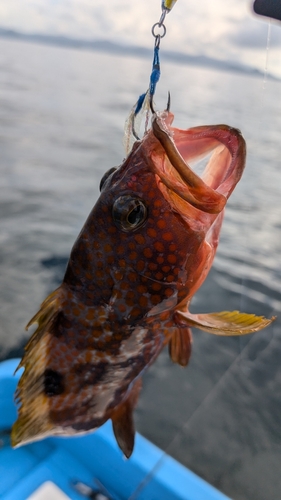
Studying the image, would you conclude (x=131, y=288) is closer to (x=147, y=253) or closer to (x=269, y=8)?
(x=147, y=253)

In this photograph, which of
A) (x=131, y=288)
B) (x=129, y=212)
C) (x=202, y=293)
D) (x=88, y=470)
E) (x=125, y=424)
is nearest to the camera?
(x=129, y=212)

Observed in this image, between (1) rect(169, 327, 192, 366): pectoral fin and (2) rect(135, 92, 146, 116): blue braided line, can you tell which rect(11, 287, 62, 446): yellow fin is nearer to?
(1) rect(169, 327, 192, 366): pectoral fin

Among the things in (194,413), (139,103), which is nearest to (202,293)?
(194,413)

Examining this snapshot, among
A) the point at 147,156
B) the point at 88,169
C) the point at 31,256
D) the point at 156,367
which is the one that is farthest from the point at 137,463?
the point at 88,169

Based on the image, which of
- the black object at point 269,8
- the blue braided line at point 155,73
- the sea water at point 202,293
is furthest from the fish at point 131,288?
the sea water at point 202,293

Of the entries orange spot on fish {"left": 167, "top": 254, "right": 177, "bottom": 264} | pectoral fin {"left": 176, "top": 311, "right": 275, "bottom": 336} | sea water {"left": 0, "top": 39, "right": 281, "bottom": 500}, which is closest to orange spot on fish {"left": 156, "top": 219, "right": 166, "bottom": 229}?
orange spot on fish {"left": 167, "top": 254, "right": 177, "bottom": 264}

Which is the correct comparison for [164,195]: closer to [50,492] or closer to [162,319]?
[162,319]
